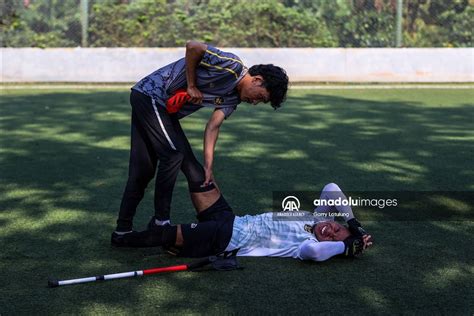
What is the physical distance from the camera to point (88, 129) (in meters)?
11.6

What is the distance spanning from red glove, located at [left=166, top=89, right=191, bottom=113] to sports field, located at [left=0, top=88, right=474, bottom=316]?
1000 mm

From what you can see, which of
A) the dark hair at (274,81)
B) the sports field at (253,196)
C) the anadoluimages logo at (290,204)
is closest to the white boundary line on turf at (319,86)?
the sports field at (253,196)

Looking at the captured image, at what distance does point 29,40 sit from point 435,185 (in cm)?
1132

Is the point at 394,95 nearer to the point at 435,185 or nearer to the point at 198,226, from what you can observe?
the point at 435,185

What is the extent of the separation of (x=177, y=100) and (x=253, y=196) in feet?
6.60

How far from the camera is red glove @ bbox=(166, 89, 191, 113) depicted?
19.5ft

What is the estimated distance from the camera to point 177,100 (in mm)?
5957

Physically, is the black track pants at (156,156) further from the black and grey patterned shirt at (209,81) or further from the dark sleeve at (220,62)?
the dark sleeve at (220,62)

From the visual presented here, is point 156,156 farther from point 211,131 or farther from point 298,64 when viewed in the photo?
point 298,64

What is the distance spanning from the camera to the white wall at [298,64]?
17219 millimetres

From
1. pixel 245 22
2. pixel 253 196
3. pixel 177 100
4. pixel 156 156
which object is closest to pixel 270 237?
pixel 156 156

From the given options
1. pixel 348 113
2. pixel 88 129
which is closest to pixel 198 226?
pixel 88 129

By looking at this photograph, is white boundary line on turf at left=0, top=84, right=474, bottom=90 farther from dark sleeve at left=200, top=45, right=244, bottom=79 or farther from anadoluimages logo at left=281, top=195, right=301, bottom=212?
dark sleeve at left=200, top=45, right=244, bottom=79

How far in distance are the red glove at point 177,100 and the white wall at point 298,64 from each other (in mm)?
11402
